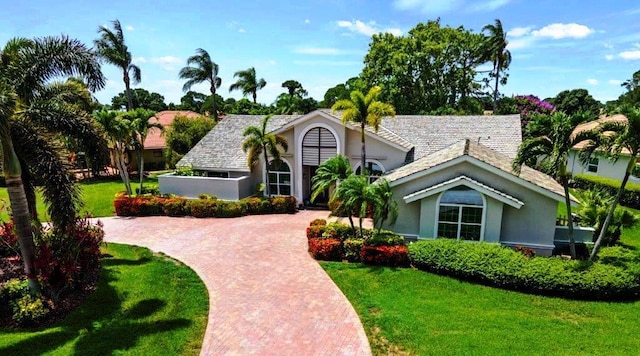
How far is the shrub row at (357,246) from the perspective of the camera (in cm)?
1551

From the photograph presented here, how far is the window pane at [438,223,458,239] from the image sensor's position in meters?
16.5

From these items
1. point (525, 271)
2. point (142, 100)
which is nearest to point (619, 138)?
point (525, 271)

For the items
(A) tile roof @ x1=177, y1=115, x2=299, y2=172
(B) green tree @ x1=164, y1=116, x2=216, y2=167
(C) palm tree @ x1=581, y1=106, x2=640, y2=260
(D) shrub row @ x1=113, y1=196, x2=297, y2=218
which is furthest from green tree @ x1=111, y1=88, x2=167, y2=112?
(C) palm tree @ x1=581, y1=106, x2=640, y2=260

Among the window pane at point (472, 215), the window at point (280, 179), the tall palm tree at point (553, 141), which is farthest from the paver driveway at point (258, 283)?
the tall palm tree at point (553, 141)

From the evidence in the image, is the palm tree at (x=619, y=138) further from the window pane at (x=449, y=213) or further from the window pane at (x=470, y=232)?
the window pane at (x=449, y=213)

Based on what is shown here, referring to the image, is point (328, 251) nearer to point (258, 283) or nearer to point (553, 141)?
point (258, 283)

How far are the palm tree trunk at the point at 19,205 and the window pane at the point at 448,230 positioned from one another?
50.2ft

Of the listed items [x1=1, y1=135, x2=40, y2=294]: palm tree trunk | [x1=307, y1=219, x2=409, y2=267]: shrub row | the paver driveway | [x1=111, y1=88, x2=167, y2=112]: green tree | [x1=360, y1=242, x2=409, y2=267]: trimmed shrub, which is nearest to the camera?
the paver driveway

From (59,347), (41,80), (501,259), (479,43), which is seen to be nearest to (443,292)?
(501,259)

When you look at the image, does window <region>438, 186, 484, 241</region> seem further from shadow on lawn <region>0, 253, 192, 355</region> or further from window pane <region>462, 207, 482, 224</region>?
shadow on lawn <region>0, 253, 192, 355</region>

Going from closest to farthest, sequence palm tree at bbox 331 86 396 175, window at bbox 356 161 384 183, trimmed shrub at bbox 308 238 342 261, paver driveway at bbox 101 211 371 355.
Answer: paver driveway at bbox 101 211 371 355, trimmed shrub at bbox 308 238 342 261, palm tree at bbox 331 86 396 175, window at bbox 356 161 384 183

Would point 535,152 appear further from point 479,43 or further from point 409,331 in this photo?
point 479,43

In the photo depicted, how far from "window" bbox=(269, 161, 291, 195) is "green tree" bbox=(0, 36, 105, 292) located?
522 inches

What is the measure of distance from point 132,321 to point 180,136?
29.1 m
